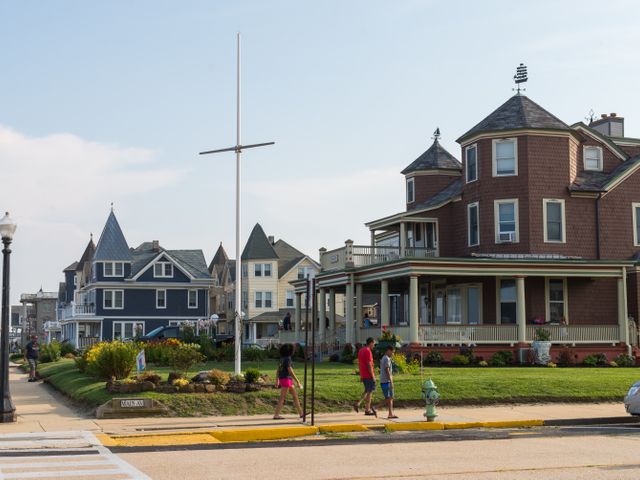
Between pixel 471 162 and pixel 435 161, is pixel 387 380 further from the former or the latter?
pixel 435 161

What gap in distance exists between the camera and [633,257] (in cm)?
3962

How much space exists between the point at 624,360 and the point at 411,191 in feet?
52.5

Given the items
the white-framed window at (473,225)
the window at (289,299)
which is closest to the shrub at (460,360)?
the white-framed window at (473,225)

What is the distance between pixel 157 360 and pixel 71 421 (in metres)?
15.2

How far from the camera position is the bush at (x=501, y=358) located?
34312mm

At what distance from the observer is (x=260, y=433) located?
17297 millimetres

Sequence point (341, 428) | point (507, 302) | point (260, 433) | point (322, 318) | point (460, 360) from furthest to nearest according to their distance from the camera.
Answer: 1. point (322, 318)
2. point (507, 302)
3. point (460, 360)
4. point (341, 428)
5. point (260, 433)

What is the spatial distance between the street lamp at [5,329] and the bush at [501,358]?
1966 cm

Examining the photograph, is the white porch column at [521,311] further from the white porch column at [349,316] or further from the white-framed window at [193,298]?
the white-framed window at [193,298]

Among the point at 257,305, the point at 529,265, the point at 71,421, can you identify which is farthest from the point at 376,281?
the point at 257,305

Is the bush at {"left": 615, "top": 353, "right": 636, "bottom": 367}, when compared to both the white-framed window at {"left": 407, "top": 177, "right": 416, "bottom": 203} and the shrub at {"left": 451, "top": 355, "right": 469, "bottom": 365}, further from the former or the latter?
the white-framed window at {"left": 407, "top": 177, "right": 416, "bottom": 203}

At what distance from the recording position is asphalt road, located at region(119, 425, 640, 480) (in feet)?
41.3

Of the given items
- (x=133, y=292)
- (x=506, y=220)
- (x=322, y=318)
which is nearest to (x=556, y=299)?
(x=506, y=220)

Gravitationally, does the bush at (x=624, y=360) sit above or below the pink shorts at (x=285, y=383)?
below
